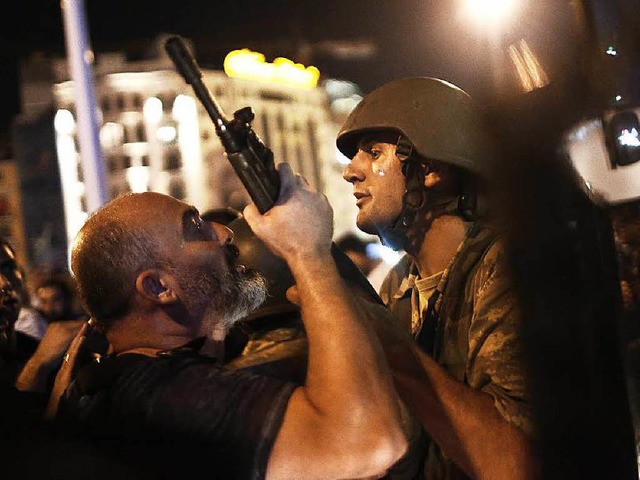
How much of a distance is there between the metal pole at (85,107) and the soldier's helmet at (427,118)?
328 centimetres

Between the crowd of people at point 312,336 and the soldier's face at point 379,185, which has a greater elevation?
the soldier's face at point 379,185

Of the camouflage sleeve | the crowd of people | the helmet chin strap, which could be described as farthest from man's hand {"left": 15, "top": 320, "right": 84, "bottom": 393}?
the camouflage sleeve

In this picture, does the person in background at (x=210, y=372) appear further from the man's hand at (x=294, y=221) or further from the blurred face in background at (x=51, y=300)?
the blurred face in background at (x=51, y=300)

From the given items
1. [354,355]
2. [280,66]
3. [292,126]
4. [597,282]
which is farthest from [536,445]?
[292,126]

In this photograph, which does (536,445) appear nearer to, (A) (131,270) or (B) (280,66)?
(A) (131,270)

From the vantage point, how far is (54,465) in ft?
6.60

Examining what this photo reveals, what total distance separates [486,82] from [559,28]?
226 mm

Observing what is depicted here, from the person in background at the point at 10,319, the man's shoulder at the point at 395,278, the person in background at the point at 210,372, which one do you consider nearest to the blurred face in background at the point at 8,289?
the person in background at the point at 10,319

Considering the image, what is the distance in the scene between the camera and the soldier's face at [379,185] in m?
3.10

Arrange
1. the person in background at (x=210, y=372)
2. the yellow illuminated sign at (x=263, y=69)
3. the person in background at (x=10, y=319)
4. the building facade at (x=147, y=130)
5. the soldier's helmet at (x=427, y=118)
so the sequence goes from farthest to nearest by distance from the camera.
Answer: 1. the building facade at (x=147, y=130)
2. the yellow illuminated sign at (x=263, y=69)
3. the person in background at (x=10, y=319)
4. the soldier's helmet at (x=427, y=118)
5. the person in background at (x=210, y=372)

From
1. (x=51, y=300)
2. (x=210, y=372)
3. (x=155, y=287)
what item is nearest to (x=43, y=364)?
(x=155, y=287)

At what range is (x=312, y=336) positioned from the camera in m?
2.05

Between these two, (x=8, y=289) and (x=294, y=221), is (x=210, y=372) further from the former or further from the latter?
(x=8, y=289)

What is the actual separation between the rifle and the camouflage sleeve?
0.70 m
